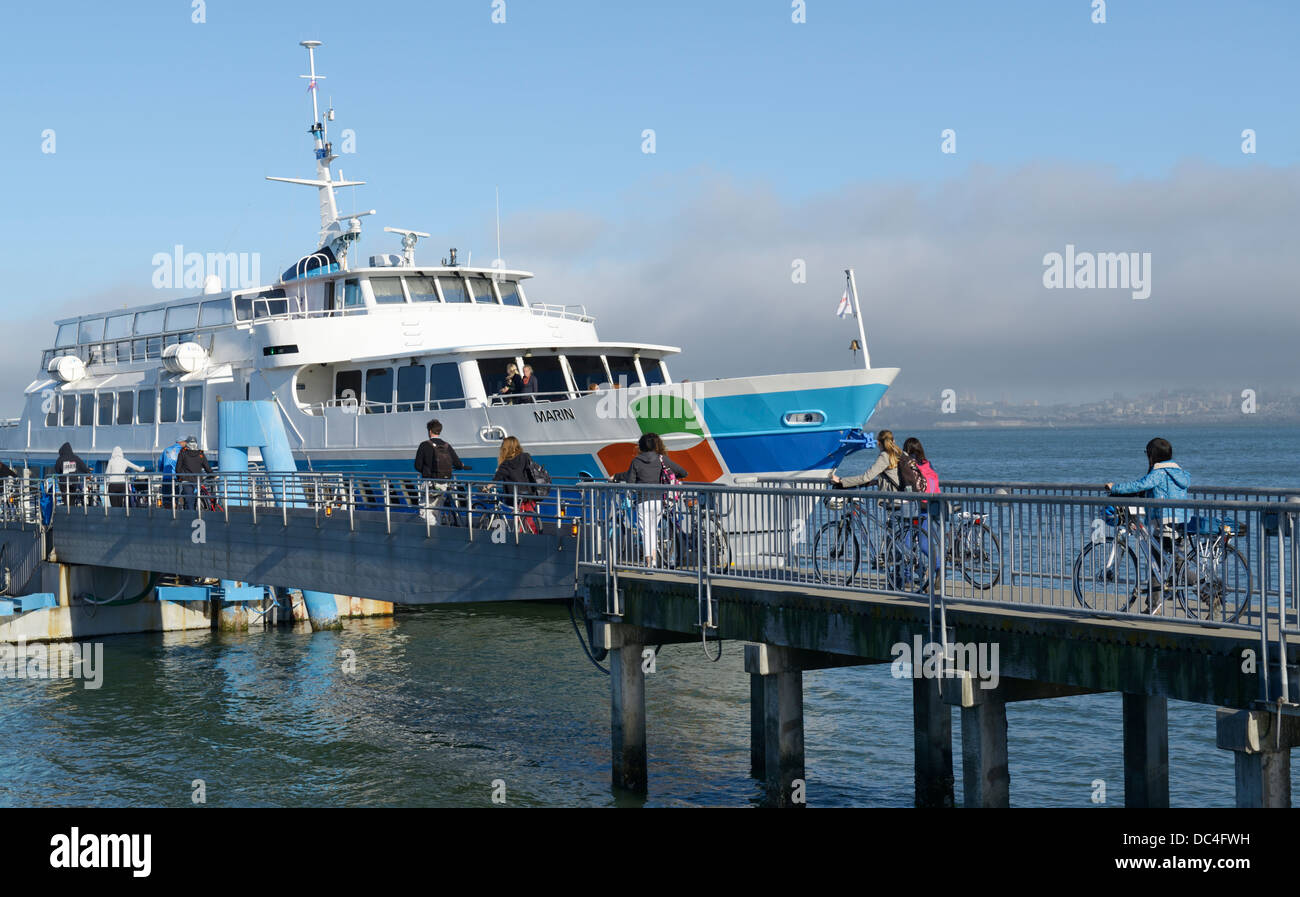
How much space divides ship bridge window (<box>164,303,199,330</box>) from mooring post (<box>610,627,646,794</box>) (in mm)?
21045

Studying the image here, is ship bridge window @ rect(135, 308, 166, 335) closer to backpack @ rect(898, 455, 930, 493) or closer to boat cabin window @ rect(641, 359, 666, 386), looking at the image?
boat cabin window @ rect(641, 359, 666, 386)

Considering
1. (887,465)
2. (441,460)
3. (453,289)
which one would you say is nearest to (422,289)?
(453,289)

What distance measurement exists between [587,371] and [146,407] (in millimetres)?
13127

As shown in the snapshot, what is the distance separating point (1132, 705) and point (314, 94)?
97.8 feet

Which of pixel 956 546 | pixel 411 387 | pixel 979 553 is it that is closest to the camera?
pixel 979 553

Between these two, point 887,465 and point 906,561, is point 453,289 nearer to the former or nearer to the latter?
point 887,465

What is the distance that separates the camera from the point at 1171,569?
9.88 meters

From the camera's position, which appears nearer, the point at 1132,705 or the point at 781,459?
the point at 1132,705

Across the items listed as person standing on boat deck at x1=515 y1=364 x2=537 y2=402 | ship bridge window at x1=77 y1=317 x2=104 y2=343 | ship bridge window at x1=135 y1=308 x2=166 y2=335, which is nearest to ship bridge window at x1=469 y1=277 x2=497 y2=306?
person standing on boat deck at x1=515 y1=364 x2=537 y2=402

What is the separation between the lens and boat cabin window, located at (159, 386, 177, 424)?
3203 cm

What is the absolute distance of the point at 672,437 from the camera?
913 inches
